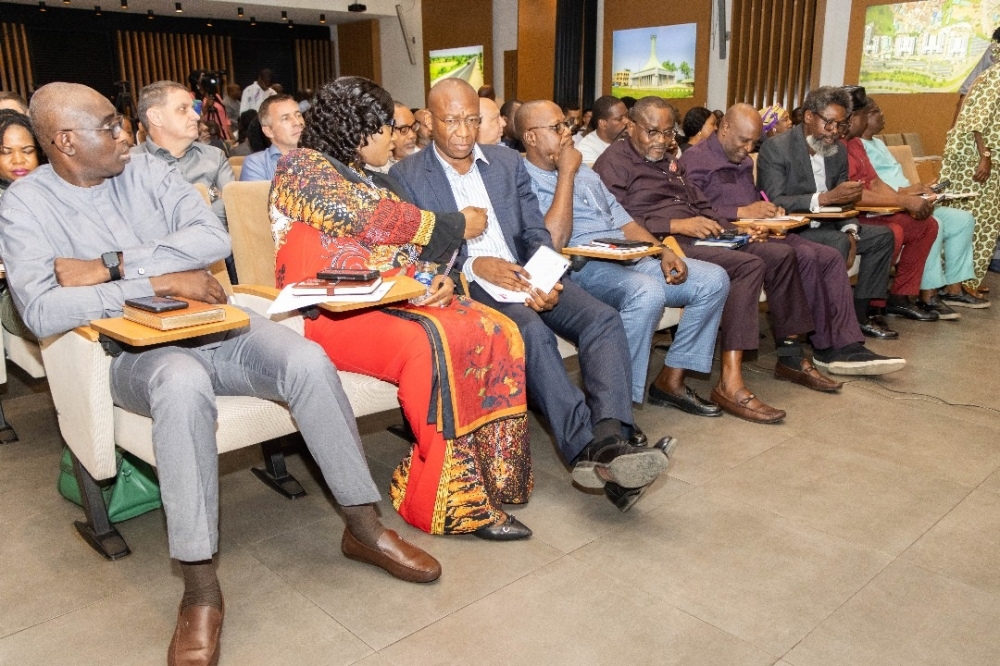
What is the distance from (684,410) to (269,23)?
14.1 m

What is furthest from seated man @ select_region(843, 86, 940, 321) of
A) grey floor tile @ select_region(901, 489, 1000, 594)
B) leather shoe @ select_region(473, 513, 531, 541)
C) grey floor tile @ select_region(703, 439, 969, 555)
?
leather shoe @ select_region(473, 513, 531, 541)

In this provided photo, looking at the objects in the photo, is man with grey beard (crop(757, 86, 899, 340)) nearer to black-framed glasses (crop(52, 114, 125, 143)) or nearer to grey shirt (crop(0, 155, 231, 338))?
grey shirt (crop(0, 155, 231, 338))

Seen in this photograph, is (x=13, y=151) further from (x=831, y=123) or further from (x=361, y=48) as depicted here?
(x=361, y=48)

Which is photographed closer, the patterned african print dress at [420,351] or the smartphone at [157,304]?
the smartphone at [157,304]

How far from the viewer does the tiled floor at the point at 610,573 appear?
174 centimetres

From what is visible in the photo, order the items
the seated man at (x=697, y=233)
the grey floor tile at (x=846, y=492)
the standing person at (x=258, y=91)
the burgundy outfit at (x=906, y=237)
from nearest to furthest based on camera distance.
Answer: the grey floor tile at (x=846, y=492), the seated man at (x=697, y=233), the burgundy outfit at (x=906, y=237), the standing person at (x=258, y=91)

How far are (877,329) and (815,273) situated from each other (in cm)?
98

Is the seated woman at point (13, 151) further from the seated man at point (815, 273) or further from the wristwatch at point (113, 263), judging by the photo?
the seated man at point (815, 273)

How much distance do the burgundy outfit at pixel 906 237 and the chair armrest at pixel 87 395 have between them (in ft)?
12.9

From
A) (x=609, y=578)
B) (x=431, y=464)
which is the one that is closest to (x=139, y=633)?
(x=431, y=464)

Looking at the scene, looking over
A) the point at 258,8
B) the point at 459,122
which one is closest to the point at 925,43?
the point at 459,122

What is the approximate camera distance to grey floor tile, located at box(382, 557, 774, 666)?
1.69m

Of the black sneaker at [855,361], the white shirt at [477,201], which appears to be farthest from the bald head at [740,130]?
the white shirt at [477,201]

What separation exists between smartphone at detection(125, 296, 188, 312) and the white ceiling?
1211cm
